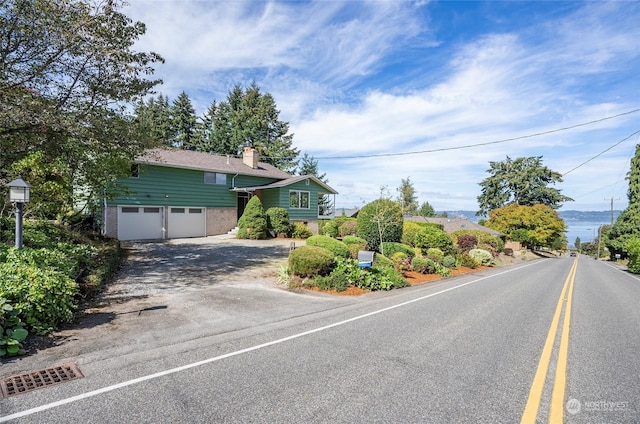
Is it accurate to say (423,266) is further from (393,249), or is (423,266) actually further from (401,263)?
(393,249)

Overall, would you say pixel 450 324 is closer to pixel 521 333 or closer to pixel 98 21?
pixel 521 333

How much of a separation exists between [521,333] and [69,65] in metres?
12.4

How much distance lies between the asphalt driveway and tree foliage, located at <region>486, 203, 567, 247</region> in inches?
1826

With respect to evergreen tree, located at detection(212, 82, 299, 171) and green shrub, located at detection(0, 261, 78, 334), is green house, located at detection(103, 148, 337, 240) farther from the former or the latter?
evergreen tree, located at detection(212, 82, 299, 171)

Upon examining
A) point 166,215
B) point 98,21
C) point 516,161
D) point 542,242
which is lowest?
point 542,242

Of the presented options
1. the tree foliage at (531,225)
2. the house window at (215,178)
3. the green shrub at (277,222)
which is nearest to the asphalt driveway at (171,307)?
the green shrub at (277,222)

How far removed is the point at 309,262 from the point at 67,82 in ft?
27.9

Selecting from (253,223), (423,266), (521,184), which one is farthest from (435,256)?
(521,184)

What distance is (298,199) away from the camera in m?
26.4

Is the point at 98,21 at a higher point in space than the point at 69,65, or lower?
higher

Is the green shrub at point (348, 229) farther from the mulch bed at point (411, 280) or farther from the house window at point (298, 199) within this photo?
the mulch bed at point (411, 280)

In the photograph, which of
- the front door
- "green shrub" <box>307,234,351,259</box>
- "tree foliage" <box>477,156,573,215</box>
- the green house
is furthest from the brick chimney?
"tree foliage" <box>477,156,573,215</box>

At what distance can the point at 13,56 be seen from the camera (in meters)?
8.33

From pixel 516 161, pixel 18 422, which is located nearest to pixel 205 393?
pixel 18 422
